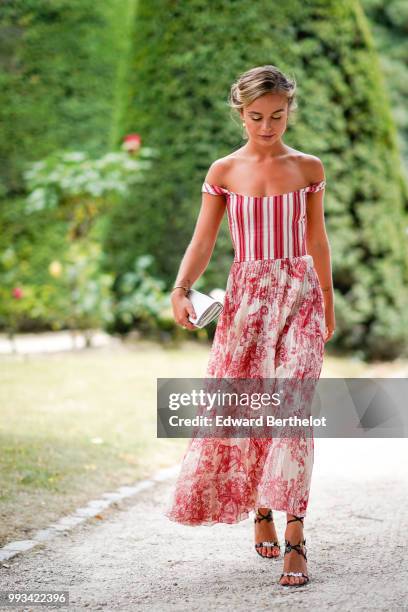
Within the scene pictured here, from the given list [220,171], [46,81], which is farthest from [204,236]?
[46,81]

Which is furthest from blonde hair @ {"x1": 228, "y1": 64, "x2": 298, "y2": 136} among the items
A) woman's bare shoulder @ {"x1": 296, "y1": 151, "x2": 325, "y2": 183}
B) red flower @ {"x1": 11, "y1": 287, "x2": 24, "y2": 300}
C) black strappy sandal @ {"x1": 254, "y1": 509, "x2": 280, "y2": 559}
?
red flower @ {"x1": 11, "y1": 287, "x2": 24, "y2": 300}

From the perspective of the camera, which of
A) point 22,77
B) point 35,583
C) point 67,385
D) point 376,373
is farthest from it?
point 22,77

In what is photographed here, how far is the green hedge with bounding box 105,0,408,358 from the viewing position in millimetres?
7711

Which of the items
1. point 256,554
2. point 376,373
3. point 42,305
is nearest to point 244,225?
point 256,554

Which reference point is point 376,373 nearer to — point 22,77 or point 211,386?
point 211,386

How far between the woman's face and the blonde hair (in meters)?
0.02

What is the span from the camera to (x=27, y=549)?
11.5ft

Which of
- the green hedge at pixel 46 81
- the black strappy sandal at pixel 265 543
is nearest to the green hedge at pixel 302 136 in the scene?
the green hedge at pixel 46 81

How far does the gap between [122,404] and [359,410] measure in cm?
155

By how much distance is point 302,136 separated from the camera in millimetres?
7656

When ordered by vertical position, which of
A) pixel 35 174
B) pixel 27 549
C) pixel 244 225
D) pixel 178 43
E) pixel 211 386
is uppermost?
pixel 178 43

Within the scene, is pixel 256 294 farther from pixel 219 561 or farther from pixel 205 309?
pixel 219 561

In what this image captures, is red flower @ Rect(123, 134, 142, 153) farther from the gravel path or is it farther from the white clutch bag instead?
the white clutch bag

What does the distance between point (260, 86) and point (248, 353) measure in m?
0.86
